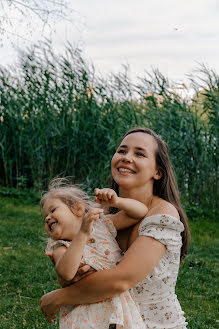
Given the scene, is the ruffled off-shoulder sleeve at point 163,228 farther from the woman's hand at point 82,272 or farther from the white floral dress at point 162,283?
the woman's hand at point 82,272

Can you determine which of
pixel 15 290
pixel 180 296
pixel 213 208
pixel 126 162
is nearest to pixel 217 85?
pixel 213 208

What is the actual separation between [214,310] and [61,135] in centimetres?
458

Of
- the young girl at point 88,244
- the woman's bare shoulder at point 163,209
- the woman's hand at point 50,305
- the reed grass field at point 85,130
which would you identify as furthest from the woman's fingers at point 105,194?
the reed grass field at point 85,130

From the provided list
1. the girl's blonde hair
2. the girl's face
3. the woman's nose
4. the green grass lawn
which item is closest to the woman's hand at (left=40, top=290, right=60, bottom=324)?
the girl's face

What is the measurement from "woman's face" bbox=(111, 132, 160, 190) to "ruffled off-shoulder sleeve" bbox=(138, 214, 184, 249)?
0.62 feet

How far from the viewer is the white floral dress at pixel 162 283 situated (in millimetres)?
2195

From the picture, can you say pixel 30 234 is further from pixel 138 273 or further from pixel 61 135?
pixel 138 273

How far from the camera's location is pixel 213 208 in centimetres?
769

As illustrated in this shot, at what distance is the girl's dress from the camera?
2.08 meters

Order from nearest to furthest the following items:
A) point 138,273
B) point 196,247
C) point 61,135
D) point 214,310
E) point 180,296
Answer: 1. point 138,273
2. point 214,310
3. point 180,296
4. point 196,247
5. point 61,135

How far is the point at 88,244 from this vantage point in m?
2.21

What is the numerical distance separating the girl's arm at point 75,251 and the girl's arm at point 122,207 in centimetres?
20

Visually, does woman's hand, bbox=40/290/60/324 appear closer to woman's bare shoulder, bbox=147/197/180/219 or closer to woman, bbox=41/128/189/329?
woman, bbox=41/128/189/329

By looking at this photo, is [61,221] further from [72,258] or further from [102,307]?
[102,307]
